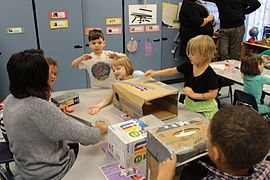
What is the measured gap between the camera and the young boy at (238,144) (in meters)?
0.85

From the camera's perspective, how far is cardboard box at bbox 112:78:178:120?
163cm

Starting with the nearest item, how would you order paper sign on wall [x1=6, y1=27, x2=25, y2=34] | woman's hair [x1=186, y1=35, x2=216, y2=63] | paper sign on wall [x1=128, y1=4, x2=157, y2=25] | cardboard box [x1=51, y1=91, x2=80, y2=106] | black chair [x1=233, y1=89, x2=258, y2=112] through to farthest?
woman's hair [x1=186, y1=35, x2=216, y2=63] → cardboard box [x1=51, y1=91, x2=80, y2=106] → black chair [x1=233, y1=89, x2=258, y2=112] → paper sign on wall [x1=6, y1=27, x2=25, y2=34] → paper sign on wall [x1=128, y1=4, x2=157, y2=25]

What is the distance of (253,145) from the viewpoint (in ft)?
2.80

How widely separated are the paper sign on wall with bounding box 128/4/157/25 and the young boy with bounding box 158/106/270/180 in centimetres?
334

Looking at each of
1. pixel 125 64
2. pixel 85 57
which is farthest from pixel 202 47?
pixel 85 57

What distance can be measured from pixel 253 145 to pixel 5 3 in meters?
3.39

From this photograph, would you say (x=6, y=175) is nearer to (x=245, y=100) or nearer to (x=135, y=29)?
(x=245, y=100)

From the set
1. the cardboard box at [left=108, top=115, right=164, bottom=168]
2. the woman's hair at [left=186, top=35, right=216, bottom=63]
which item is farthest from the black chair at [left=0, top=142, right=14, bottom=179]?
the woman's hair at [left=186, top=35, right=216, bottom=63]

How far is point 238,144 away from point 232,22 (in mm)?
3686

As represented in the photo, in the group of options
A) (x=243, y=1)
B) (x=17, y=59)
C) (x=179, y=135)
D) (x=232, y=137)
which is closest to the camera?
(x=232, y=137)

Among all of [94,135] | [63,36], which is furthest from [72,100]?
[63,36]

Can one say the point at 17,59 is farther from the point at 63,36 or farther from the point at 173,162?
the point at 63,36

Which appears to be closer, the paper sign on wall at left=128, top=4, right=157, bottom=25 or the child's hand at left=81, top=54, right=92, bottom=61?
the child's hand at left=81, top=54, right=92, bottom=61

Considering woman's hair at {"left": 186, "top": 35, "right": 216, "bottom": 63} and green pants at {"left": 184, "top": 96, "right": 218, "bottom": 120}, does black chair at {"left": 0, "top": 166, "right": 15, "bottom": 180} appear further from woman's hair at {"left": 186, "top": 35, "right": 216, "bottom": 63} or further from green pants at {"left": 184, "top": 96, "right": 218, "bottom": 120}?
woman's hair at {"left": 186, "top": 35, "right": 216, "bottom": 63}
